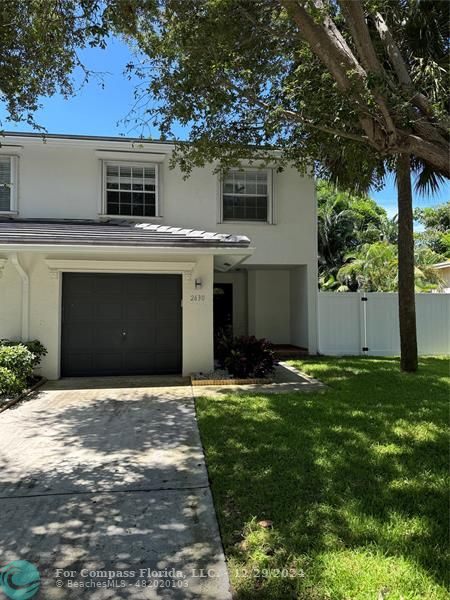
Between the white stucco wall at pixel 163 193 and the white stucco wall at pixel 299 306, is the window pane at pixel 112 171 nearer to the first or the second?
the white stucco wall at pixel 163 193

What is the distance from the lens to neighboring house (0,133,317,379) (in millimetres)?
10031

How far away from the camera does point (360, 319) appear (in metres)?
13.9

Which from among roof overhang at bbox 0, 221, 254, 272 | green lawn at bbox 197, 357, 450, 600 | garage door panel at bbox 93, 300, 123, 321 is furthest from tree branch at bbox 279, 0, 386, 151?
garage door panel at bbox 93, 300, 123, 321

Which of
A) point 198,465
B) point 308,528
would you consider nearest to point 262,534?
point 308,528

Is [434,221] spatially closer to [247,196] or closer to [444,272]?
[444,272]

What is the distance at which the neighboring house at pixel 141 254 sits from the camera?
32.9ft

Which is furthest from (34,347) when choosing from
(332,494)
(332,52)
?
(332,52)

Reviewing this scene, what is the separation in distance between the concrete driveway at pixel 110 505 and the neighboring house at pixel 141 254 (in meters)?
3.48

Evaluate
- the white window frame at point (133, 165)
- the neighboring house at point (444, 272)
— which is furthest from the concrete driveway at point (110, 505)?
the neighboring house at point (444, 272)

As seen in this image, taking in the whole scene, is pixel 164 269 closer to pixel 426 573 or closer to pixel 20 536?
pixel 20 536

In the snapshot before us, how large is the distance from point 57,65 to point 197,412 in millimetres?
5825

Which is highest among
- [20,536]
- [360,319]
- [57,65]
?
[57,65]

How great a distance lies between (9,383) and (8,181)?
687cm

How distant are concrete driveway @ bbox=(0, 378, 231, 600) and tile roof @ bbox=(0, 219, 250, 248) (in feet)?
11.9
